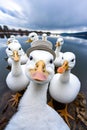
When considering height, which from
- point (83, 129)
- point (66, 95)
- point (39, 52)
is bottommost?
point (83, 129)

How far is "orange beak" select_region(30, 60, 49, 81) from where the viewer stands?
4.12 feet

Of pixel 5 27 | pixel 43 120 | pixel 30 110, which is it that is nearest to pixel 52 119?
pixel 43 120

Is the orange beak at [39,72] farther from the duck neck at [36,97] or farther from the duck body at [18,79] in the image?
the duck body at [18,79]

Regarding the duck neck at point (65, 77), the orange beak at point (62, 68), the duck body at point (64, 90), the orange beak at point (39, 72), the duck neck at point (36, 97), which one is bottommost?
the duck body at point (64, 90)

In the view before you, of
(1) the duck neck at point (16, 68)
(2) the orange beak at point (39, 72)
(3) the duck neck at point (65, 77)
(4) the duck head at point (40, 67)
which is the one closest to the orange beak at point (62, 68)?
(3) the duck neck at point (65, 77)

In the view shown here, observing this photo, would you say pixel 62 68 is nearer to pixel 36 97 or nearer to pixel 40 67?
pixel 36 97

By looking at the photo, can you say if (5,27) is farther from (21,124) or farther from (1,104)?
(21,124)

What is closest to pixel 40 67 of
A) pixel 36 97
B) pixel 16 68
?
pixel 36 97

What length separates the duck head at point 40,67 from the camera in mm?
1278

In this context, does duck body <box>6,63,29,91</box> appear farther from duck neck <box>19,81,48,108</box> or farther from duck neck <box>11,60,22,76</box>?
duck neck <box>19,81,48,108</box>

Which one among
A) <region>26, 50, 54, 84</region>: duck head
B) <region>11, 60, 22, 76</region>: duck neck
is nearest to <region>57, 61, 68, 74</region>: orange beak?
<region>26, 50, 54, 84</region>: duck head

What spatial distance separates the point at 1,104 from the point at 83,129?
1.77m

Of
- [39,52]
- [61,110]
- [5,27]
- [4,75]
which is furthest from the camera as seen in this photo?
[5,27]

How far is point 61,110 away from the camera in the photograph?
2.99 metres
